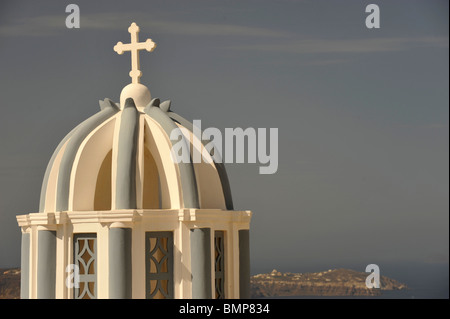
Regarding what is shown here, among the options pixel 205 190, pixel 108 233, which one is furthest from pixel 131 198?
pixel 205 190

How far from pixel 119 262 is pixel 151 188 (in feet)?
13.6

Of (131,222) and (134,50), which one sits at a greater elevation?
(134,50)

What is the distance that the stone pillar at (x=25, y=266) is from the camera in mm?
23625

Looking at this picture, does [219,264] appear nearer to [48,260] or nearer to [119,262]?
[119,262]

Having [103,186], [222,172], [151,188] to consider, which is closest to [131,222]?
[103,186]

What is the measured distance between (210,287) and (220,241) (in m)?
1.62

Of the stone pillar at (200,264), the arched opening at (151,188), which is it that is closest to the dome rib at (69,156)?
the arched opening at (151,188)

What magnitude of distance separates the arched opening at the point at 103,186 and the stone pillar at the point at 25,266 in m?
1.94

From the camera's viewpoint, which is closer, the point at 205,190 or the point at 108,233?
the point at 108,233

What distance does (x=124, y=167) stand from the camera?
22.6 metres

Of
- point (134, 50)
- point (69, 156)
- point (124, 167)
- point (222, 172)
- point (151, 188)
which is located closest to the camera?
point (124, 167)

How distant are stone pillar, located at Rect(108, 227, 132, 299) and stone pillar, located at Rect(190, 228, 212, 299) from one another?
155cm

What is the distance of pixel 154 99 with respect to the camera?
79.5 feet
